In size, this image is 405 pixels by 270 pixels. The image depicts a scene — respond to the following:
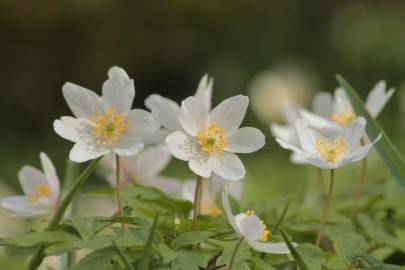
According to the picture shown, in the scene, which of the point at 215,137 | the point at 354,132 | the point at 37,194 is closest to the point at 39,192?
the point at 37,194

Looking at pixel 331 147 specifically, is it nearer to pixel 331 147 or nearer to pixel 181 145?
pixel 331 147

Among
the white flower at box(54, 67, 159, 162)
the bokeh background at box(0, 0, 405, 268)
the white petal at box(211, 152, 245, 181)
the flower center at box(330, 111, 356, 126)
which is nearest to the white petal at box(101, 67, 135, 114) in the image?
the white flower at box(54, 67, 159, 162)

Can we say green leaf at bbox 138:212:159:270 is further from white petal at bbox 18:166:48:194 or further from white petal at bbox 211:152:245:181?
white petal at bbox 18:166:48:194

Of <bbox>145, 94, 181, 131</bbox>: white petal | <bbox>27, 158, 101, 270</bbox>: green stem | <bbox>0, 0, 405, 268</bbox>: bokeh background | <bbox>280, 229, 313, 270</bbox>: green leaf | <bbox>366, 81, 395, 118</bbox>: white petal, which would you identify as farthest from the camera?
<bbox>0, 0, 405, 268</bbox>: bokeh background

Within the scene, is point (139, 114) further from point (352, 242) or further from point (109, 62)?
point (109, 62)

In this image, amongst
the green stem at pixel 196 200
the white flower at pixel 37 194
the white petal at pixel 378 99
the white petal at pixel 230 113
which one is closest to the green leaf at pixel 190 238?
the green stem at pixel 196 200
